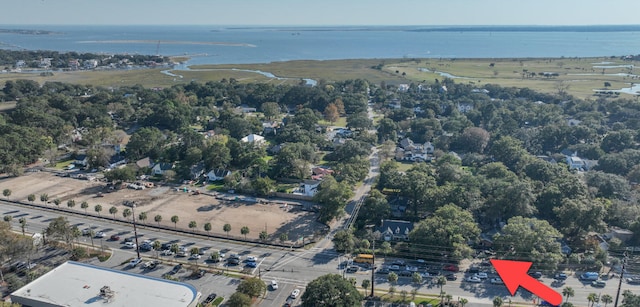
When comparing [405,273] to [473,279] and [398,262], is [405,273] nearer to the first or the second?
[398,262]

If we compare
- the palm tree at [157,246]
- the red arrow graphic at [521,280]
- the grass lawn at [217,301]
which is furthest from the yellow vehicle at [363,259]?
the palm tree at [157,246]

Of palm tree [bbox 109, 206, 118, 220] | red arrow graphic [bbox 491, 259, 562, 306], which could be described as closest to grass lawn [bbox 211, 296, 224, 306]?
palm tree [bbox 109, 206, 118, 220]

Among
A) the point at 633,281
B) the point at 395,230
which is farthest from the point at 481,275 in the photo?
the point at 633,281

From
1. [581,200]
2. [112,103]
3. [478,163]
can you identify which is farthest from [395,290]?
[112,103]

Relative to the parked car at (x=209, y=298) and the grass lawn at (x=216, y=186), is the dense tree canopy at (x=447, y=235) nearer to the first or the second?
the parked car at (x=209, y=298)

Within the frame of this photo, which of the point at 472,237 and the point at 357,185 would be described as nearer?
the point at 472,237

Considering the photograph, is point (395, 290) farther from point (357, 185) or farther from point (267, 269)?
point (357, 185)
